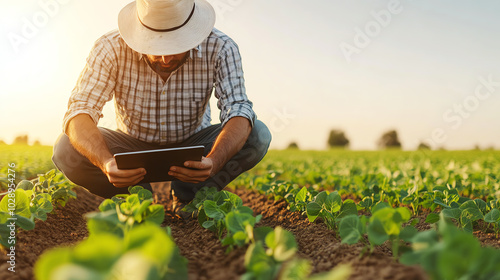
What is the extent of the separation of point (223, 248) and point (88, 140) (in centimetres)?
144

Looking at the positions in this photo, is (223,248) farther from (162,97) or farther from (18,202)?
(162,97)

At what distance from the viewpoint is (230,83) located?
324 cm

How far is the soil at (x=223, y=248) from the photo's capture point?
4.69 ft

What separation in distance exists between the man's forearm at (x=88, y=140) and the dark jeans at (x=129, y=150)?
366mm

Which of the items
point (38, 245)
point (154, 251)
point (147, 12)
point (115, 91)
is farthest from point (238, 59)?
point (154, 251)

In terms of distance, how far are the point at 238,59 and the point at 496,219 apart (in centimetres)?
217

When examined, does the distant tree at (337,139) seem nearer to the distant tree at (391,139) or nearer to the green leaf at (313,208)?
the distant tree at (391,139)

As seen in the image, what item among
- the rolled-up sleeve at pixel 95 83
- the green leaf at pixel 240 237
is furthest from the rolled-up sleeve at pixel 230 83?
the green leaf at pixel 240 237

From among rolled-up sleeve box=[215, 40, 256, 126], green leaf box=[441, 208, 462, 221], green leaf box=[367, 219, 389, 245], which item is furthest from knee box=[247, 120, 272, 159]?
green leaf box=[367, 219, 389, 245]

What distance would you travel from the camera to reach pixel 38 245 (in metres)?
2.27

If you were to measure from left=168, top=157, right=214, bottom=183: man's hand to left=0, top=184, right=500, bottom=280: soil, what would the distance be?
331 millimetres

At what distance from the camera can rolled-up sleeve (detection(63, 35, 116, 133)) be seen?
2994mm

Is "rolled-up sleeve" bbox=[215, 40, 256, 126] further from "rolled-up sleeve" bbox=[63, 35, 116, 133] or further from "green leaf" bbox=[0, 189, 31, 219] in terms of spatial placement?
"green leaf" bbox=[0, 189, 31, 219]

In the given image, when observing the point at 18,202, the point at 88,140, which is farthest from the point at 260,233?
the point at 88,140
